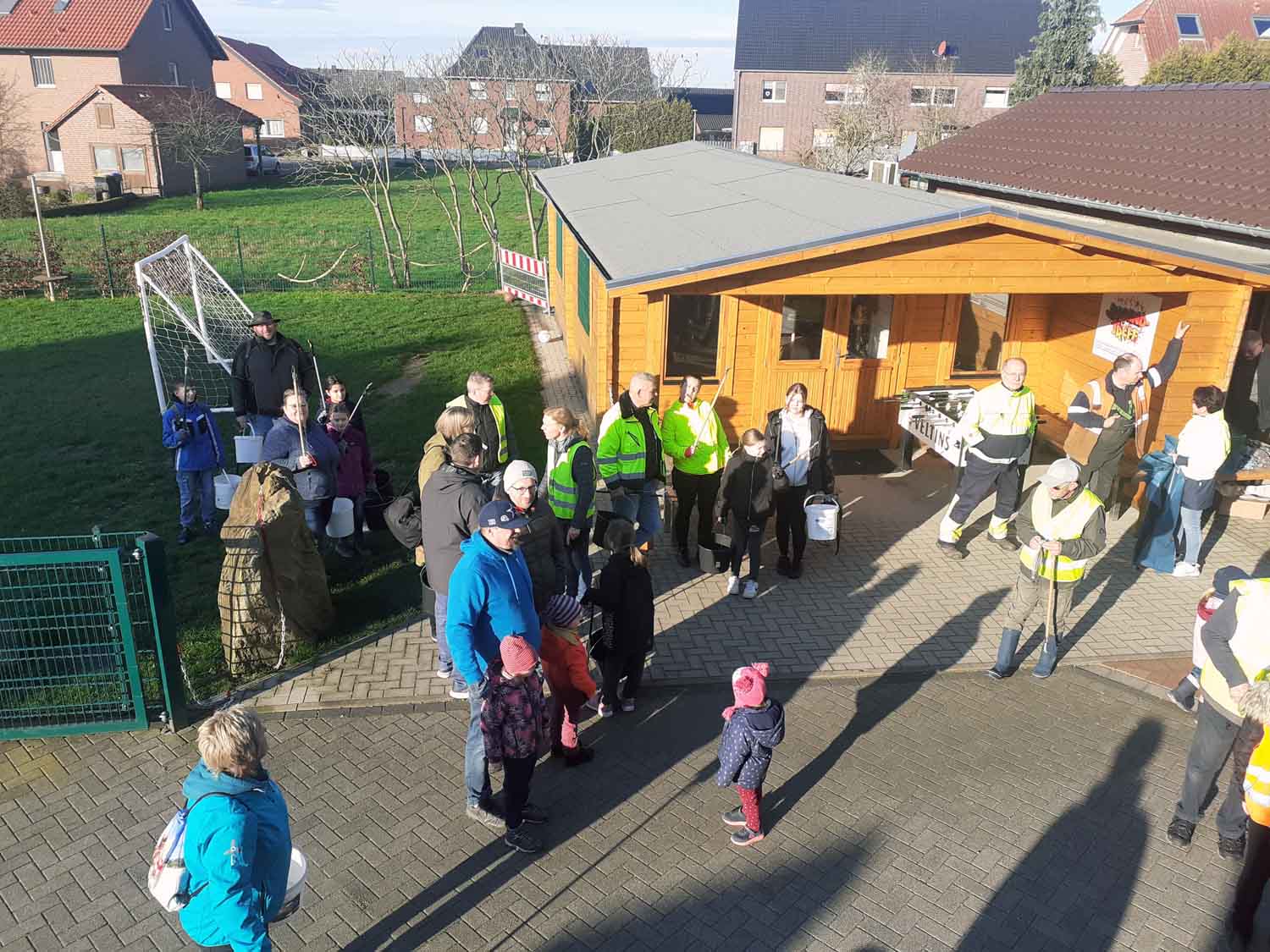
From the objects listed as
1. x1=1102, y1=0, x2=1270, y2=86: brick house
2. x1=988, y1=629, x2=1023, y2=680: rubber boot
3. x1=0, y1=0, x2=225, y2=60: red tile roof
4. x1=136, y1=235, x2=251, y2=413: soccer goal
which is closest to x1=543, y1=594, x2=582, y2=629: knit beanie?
x1=988, y1=629, x2=1023, y2=680: rubber boot

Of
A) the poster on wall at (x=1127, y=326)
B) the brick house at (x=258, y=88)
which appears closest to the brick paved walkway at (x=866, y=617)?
the poster on wall at (x=1127, y=326)

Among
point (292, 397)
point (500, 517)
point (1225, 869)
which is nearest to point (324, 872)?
point (500, 517)

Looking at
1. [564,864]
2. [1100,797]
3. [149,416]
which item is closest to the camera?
[564,864]

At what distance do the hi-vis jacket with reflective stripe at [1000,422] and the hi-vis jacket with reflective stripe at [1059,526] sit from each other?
7.24 ft

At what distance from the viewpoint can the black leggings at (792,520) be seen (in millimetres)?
8273

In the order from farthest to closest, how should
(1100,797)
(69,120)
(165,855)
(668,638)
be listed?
(69,120), (668,638), (1100,797), (165,855)

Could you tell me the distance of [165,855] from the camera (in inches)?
→ 139

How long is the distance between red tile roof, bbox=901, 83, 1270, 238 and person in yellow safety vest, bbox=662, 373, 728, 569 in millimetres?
5926

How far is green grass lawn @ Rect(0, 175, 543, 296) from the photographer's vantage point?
22297mm

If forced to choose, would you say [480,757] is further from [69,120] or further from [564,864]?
[69,120]

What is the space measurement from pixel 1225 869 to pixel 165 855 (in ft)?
17.2

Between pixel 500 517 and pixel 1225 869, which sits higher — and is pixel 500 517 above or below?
above

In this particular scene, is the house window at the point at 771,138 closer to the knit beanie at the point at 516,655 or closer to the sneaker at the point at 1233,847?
the sneaker at the point at 1233,847

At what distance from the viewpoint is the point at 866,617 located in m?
7.93
